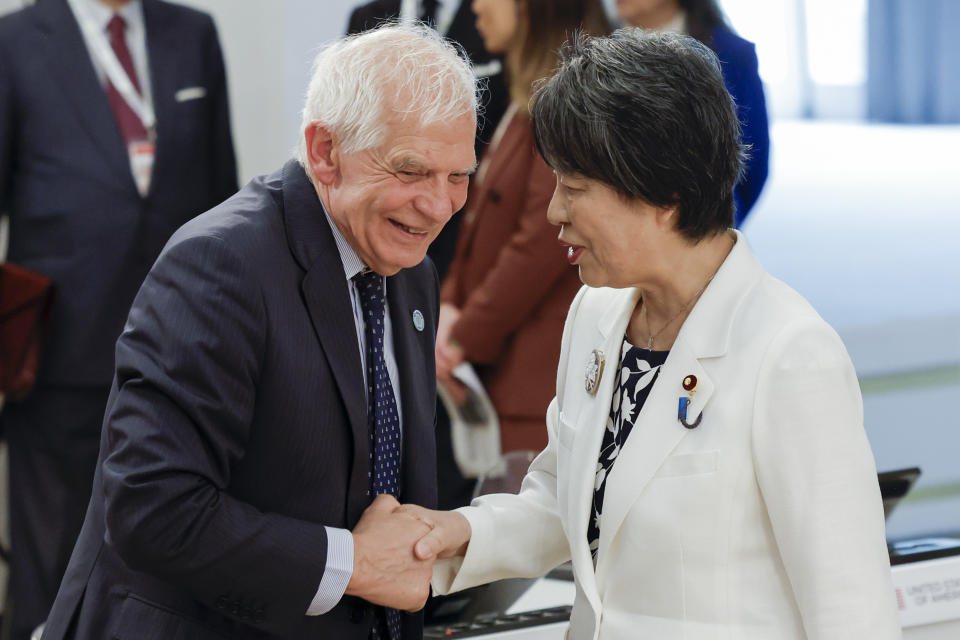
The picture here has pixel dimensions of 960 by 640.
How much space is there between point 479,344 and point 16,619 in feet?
5.53

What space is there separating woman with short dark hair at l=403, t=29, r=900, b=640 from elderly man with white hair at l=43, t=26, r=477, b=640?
15cm

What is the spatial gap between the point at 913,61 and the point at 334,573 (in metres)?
4.63

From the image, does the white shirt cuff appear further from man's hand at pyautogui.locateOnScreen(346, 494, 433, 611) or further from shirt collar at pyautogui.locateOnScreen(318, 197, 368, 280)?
shirt collar at pyautogui.locateOnScreen(318, 197, 368, 280)

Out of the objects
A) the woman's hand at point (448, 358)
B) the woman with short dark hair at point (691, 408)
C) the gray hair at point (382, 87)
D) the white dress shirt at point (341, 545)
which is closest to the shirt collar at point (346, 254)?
the white dress shirt at point (341, 545)

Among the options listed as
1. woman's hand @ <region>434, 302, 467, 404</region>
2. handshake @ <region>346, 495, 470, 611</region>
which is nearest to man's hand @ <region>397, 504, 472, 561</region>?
handshake @ <region>346, 495, 470, 611</region>

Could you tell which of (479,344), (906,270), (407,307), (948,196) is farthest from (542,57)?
(948,196)

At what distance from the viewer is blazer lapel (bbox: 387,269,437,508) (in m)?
1.70

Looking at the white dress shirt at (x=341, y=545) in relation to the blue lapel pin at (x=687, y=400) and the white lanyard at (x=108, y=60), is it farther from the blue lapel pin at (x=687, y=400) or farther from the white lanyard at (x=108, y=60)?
the white lanyard at (x=108, y=60)

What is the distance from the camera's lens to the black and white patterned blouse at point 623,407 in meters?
1.62

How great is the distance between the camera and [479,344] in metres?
3.44

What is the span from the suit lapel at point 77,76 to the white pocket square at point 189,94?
227mm

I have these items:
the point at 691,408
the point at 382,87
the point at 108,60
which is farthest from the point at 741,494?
the point at 108,60

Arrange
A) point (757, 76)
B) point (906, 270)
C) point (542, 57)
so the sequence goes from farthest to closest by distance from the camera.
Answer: point (906, 270), point (542, 57), point (757, 76)

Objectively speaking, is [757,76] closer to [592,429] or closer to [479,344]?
[479,344]
